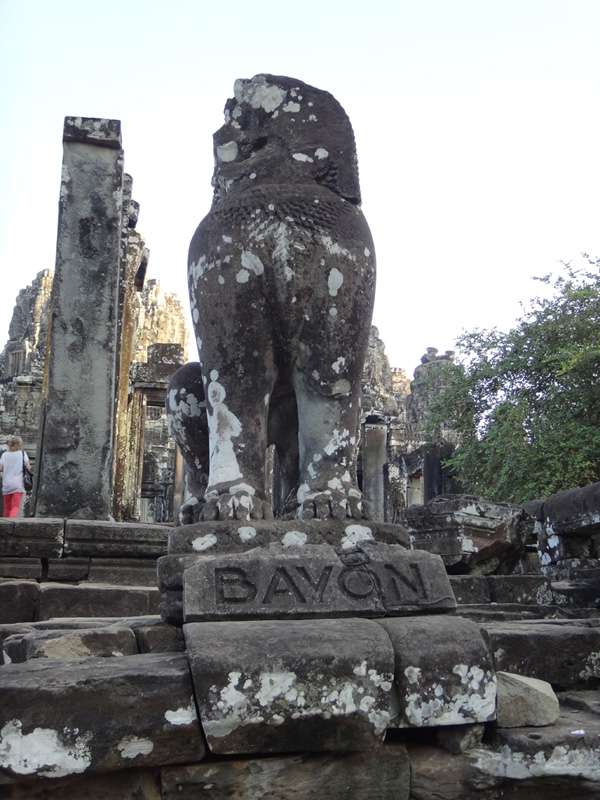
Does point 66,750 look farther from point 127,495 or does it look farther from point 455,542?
point 127,495

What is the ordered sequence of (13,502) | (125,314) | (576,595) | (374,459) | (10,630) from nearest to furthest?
(10,630)
(576,595)
(13,502)
(125,314)
(374,459)

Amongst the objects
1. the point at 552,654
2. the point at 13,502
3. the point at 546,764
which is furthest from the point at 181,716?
the point at 13,502

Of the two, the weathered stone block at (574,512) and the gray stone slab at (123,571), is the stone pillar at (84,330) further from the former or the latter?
the weathered stone block at (574,512)

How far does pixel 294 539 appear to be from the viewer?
2689 millimetres

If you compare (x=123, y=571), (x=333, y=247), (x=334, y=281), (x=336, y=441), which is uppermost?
(x=333, y=247)

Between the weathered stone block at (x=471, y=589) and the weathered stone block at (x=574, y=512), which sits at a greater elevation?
the weathered stone block at (x=574, y=512)

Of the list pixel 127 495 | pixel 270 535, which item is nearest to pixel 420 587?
pixel 270 535

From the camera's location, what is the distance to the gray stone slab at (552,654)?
8.87 feet

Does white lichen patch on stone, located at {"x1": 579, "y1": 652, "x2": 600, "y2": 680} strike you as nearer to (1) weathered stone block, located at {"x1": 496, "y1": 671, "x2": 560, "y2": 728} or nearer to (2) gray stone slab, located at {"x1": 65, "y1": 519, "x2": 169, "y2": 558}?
(1) weathered stone block, located at {"x1": 496, "y1": 671, "x2": 560, "y2": 728}

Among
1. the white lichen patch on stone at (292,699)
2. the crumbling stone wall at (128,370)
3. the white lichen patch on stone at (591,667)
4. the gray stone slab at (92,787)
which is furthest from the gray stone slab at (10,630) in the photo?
the crumbling stone wall at (128,370)

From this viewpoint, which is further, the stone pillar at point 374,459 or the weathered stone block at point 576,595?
the stone pillar at point 374,459

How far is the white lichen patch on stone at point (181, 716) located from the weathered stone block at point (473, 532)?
9.58ft

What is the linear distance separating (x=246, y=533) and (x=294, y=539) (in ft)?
0.55

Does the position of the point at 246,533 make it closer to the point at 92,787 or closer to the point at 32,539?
the point at 92,787
